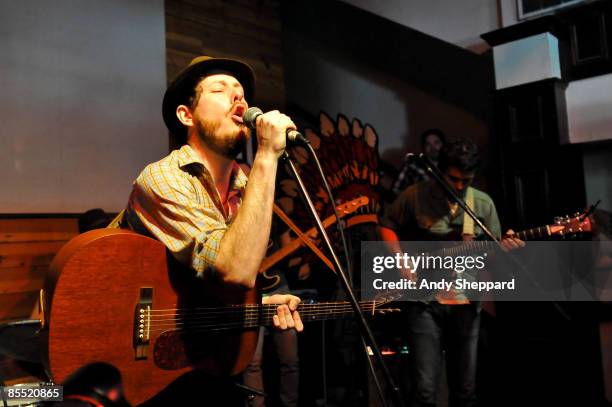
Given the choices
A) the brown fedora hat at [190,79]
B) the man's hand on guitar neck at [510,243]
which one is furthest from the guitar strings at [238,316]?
the man's hand on guitar neck at [510,243]

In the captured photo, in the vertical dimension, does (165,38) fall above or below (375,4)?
below

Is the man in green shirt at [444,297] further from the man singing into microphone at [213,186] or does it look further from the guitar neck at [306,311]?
the man singing into microphone at [213,186]

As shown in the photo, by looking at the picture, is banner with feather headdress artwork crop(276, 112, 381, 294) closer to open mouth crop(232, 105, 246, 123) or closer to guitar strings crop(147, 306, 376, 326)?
guitar strings crop(147, 306, 376, 326)

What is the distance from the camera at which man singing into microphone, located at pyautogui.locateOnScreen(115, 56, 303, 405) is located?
4.97ft

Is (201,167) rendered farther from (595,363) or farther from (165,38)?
(165,38)

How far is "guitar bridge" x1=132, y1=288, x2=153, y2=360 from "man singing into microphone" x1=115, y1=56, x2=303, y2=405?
17cm

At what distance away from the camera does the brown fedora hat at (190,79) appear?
1969mm

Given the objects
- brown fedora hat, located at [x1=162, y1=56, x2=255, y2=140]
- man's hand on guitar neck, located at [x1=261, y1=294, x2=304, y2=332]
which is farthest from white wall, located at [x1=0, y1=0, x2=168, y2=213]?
man's hand on guitar neck, located at [x1=261, y1=294, x2=304, y2=332]

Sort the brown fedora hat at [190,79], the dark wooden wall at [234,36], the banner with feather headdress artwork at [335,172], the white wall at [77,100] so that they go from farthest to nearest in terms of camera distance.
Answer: the dark wooden wall at [234,36] → the banner with feather headdress artwork at [335,172] → the white wall at [77,100] → the brown fedora hat at [190,79]

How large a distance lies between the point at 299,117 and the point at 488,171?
2776 mm

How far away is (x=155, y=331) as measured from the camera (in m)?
1.62

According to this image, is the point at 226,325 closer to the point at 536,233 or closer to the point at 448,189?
the point at 448,189

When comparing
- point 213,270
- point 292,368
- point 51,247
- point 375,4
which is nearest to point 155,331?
point 213,270

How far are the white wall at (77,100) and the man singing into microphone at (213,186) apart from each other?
2912 millimetres
